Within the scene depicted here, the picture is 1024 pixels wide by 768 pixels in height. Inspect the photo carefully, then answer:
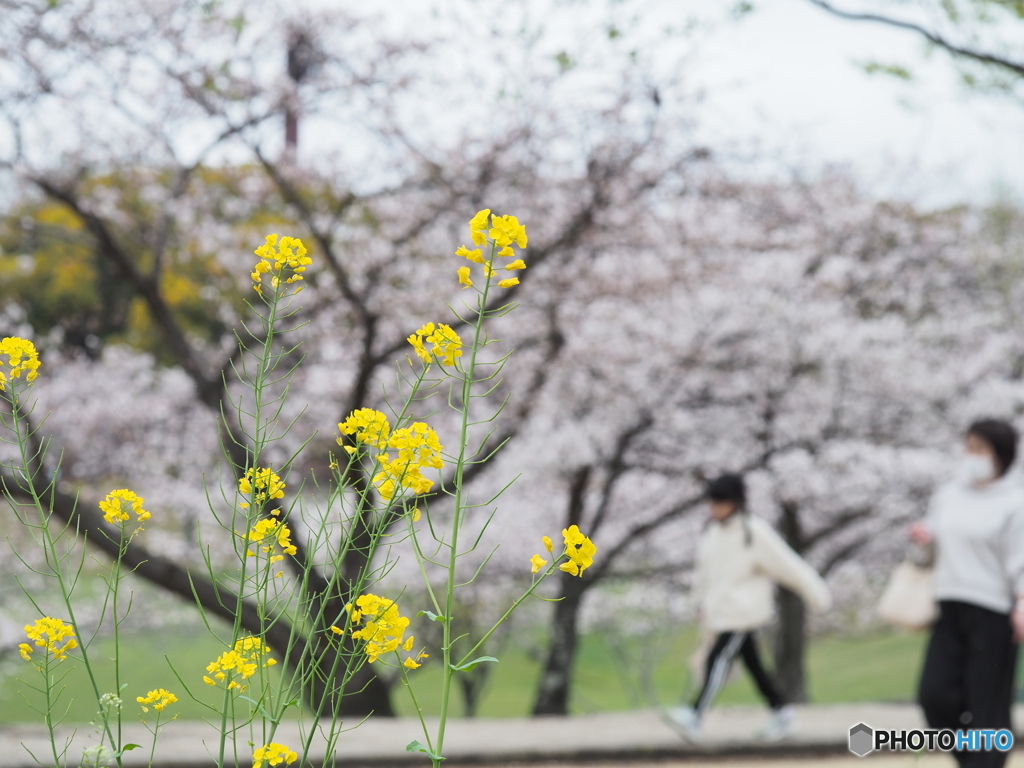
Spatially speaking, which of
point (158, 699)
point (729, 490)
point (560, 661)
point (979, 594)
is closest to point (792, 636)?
point (560, 661)

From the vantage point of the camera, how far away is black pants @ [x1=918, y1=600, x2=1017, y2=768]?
117 inches

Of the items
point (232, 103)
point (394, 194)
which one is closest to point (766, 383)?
point (394, 194)

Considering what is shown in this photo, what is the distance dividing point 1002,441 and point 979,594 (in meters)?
0.53

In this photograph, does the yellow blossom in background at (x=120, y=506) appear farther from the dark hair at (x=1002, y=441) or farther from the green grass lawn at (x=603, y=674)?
the green grass lawn at (x=603, y=674)

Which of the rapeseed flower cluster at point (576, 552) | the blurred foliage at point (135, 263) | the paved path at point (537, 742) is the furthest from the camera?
the blurred foliage at point (135, 263)

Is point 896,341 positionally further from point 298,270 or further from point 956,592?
point 298,270

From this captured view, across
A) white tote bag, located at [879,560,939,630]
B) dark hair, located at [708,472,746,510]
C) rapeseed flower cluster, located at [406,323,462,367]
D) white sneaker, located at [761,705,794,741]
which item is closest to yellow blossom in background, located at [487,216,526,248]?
rapeseed flower cluster, located at [406,323,462,367]

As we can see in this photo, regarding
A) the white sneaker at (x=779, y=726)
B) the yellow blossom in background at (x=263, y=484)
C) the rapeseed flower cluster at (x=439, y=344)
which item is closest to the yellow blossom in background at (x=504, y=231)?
the rapeseed flower cluster at (x=439, y=344)

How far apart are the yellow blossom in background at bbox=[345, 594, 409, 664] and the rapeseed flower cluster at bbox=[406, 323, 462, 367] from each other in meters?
0.35

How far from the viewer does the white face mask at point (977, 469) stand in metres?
3.06

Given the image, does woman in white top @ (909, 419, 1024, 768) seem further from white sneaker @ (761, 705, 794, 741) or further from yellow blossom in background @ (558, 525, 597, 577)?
yellow blossom in background @ (558, 525, 597, 577)

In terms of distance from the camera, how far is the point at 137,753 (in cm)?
362

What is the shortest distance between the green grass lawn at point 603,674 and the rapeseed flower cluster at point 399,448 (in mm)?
7692

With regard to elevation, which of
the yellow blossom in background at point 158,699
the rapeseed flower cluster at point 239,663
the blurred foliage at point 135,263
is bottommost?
the yellow blossom in background at point 158,699
